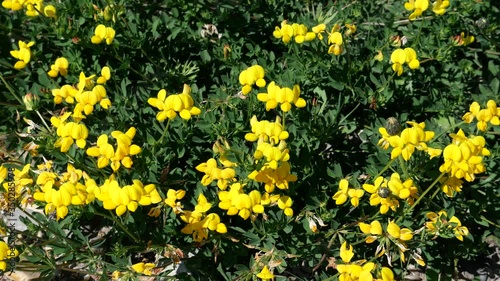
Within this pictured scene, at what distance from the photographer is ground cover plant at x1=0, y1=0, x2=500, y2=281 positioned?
3355 mm

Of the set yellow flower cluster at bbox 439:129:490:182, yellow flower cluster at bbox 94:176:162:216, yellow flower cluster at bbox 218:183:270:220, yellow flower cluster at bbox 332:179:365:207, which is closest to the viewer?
yellow flower cluster at bbox 94:176:162:216

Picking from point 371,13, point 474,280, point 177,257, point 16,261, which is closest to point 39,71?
point 16,261

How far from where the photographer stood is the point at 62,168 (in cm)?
412

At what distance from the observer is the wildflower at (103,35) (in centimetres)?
402

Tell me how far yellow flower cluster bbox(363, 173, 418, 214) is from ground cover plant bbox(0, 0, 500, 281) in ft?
0.04

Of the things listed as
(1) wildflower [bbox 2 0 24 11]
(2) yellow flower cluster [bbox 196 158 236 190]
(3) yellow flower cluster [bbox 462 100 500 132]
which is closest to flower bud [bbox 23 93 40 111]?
(1) wildflower [bbox 2 0 24 11]

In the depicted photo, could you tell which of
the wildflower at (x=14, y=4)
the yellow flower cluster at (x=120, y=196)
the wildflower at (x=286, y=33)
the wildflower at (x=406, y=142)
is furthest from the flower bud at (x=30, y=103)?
the wildflower at (x=406, y=142)

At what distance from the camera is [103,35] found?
159 inches

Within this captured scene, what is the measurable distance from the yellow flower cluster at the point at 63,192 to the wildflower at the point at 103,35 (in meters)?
1.10

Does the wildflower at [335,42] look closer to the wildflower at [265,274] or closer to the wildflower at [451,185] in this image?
the wildflower at [451,185]

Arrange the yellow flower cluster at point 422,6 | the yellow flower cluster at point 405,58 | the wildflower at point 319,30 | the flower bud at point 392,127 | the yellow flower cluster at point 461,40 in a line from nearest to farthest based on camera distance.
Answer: the flower bud at point 392,127, the yellow flower cluster at point 405,58, the wildflower at point 319,30, the yellow flower cluster at point 422,6, the yellow flower cluster at point 461,40

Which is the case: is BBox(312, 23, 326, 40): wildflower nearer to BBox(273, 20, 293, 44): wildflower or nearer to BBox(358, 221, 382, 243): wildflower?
BBox(273, 20, 293, 44): wildflower

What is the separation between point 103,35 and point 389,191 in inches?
81.7

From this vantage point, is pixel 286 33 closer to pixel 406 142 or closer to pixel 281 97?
pixel 281 97
